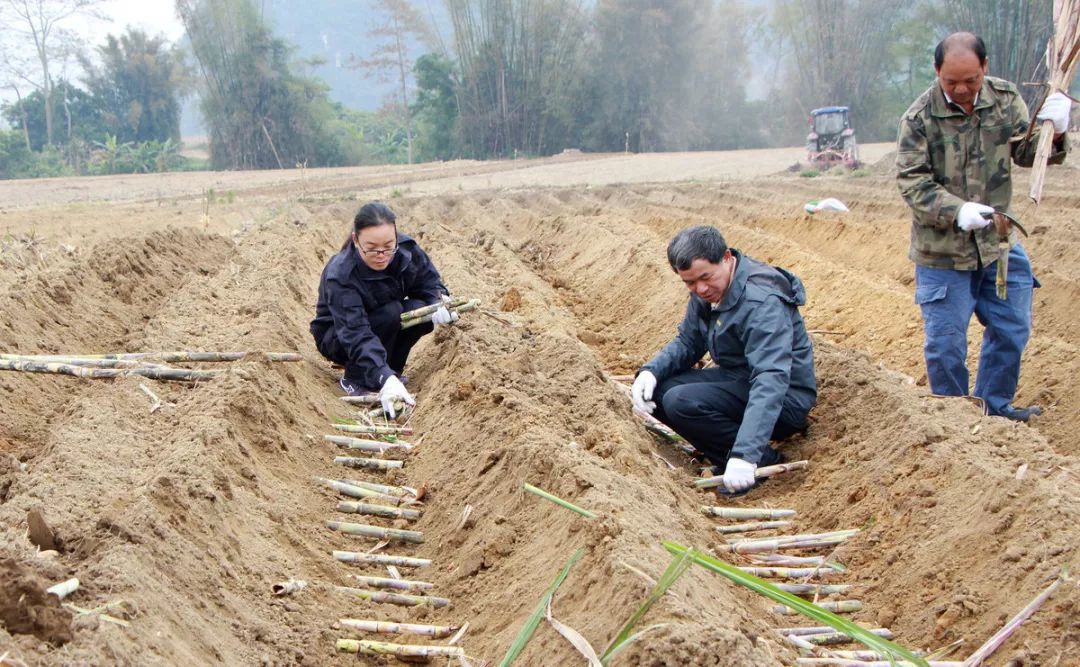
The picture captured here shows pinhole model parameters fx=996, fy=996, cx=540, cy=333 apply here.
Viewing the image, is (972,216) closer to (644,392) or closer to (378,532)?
(644,392)

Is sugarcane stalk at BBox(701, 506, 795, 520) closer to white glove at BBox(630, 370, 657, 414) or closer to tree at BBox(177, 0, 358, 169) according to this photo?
white glove at BBox(630, 370, 657, 414)

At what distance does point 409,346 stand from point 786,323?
2.68 meters

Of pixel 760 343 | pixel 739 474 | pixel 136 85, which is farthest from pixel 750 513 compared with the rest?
pixel 136 85

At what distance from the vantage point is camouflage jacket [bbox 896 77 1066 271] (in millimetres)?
4836

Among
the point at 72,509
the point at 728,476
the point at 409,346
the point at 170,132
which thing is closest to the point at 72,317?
the point at 409,346

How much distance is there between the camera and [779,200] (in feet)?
49.8

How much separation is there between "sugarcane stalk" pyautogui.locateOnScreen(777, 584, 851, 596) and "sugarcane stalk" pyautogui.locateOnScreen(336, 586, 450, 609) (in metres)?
1.29

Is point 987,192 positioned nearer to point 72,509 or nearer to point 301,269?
point 72,509

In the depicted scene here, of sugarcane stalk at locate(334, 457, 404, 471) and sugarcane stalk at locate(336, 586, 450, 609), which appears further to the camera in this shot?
sugarcane stalk at locate(334, 457, 404, 471)

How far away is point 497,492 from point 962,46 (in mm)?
2923

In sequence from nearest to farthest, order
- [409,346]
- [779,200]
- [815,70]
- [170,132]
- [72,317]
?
[409,346], [72,317], [779,200], [815,70], [170,132]

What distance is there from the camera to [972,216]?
4637 millimetres

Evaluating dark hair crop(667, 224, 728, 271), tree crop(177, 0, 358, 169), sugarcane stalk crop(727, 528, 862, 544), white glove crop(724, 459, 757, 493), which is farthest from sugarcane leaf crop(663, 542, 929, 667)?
tree crop(177, 0, 358, 169)

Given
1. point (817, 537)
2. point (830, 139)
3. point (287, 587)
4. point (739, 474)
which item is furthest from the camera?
point (830, 139)
